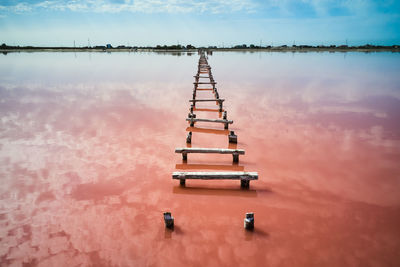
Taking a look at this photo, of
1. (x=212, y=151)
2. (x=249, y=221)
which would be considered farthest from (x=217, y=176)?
(x=249, y=221)

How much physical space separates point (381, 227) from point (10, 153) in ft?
30.8

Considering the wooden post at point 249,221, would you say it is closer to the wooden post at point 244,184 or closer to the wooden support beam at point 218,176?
the wooden support beam at point 218,176

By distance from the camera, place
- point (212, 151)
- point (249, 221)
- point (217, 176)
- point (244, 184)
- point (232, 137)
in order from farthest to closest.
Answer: point (232, 137) < point (212, 151) < point (244, 184) < point (217, 176) < point (249, 221)

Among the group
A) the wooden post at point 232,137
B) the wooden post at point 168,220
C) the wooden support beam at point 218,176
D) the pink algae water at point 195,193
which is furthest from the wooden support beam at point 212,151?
the wooden post at point 168,220

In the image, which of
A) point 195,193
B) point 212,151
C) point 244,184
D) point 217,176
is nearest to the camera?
point 217,176

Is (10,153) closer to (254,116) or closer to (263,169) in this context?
(263,169)

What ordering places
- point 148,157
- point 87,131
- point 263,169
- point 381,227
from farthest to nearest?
point 87,131 < point 148,157 < point 263,169 < point 381,227

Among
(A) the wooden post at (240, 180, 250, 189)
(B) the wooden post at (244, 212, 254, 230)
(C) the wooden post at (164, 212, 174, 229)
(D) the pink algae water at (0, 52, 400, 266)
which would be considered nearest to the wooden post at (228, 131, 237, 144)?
(D) the pink algae water at (0, 52, 400, 266)

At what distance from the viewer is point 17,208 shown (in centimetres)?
525

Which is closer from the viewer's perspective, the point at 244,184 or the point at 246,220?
the point at 246,220

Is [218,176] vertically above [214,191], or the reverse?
[218,176]

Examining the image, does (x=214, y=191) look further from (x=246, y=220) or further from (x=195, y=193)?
(x=246, y=220)

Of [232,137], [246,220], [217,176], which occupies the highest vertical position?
[232,137]

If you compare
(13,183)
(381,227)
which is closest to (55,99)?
(13,183)
